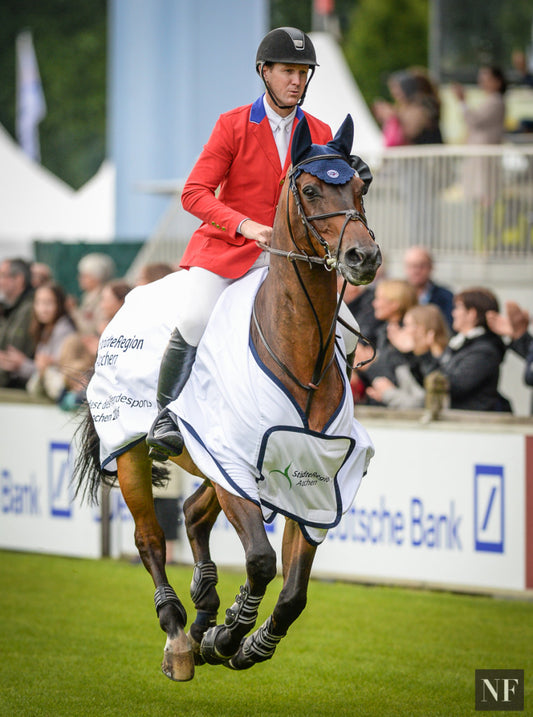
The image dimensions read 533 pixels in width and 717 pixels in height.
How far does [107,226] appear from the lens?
20.4 metres

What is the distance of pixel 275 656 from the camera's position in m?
6.86

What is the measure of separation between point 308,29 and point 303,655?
38.4 meters

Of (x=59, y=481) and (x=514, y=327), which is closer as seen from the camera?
(x=514, y=327)

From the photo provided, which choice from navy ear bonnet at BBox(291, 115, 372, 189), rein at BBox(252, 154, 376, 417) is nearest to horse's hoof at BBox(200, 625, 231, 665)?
rein at BBox(252, 154, 376, 417)

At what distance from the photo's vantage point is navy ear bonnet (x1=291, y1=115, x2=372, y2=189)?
4.81 m

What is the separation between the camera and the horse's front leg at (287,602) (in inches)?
203

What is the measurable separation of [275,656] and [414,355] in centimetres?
280

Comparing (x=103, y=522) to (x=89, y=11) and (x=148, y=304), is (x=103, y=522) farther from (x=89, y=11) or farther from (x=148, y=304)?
(x=89, y=11)

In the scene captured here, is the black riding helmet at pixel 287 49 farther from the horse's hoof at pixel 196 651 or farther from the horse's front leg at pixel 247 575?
the horse's hoof at pixel 196 651

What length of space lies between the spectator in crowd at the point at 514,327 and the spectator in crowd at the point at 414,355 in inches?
16.0

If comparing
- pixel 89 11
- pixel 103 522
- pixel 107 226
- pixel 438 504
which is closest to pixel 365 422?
pixel 438 504

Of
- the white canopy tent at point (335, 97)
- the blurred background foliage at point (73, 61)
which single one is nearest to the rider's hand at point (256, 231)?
the white canopy tent at point (335, 97)

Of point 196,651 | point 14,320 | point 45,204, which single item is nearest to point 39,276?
point 14,320

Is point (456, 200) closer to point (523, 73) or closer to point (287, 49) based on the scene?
point (287, 49)
